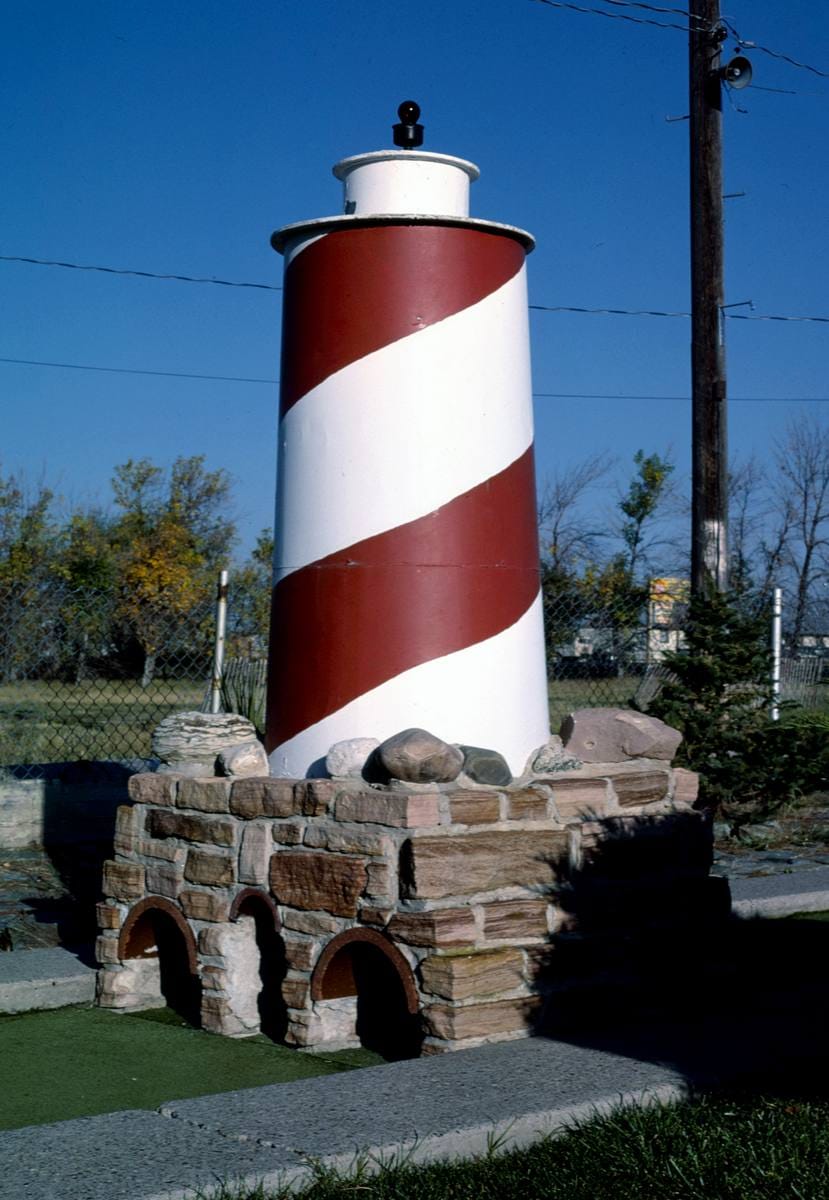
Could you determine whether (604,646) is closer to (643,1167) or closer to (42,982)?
(42,982)

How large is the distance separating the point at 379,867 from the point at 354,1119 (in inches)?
40.5

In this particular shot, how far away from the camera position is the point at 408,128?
196 inches

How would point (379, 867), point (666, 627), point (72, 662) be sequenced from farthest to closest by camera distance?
point (666, 627) → point (72, 662) → point (379, 867)

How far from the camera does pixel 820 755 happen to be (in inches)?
313

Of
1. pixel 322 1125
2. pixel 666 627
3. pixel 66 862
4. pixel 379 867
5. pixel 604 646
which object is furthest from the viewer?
pixel 604 646

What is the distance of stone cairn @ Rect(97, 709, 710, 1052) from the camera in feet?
13.9

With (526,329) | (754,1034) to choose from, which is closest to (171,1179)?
(754,1034)

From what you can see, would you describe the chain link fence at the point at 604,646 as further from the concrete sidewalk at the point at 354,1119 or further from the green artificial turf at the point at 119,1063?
the concrete sidewalk at the point at 354,1119

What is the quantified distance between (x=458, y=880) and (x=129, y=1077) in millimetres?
1166

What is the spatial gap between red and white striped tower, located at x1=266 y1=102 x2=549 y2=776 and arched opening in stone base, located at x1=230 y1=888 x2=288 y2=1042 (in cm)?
48

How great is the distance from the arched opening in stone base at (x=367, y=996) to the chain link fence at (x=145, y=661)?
2.95 m

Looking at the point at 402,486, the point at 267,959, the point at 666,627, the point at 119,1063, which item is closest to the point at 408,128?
the point at 402,486

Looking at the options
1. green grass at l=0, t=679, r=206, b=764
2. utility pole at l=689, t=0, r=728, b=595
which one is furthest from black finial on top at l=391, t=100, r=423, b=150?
utility pole at l=689, t=0, r=728, b=595

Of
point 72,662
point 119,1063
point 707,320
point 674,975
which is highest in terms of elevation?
point 707,320
